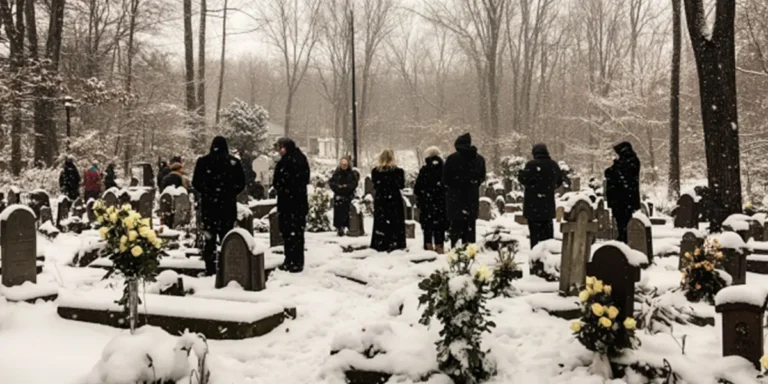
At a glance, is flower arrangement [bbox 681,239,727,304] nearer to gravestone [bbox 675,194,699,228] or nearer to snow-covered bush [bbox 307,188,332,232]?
gravestone [bbox 675,194,699,228]

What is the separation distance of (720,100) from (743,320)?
224 inches

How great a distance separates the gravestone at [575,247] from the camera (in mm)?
6672

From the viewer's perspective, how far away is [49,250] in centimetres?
1015

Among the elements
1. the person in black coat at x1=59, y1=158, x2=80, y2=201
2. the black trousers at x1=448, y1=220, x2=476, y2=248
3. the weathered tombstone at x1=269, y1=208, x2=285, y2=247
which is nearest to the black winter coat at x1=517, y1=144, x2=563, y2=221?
the black trousers at x1=448, y1=220, x2=476, y2=248

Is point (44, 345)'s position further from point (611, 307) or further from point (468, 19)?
point (468, 19)

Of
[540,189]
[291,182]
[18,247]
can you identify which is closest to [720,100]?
[540,189]

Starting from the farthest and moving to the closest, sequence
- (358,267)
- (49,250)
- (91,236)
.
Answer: (91,236), (49,250), (358,267)

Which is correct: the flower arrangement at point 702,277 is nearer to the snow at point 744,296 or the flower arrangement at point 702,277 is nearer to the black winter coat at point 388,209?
the snow at point 744,296

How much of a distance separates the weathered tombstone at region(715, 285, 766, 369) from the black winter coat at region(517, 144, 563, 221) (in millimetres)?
4557

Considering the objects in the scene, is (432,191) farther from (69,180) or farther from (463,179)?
(69,180)

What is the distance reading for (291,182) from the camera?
331 inches

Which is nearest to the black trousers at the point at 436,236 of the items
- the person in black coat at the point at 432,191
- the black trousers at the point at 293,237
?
the person in black coat at the point at 432,191

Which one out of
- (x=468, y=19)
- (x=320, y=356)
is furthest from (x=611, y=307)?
(x=468, y=19)

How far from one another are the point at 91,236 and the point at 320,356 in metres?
8.32
